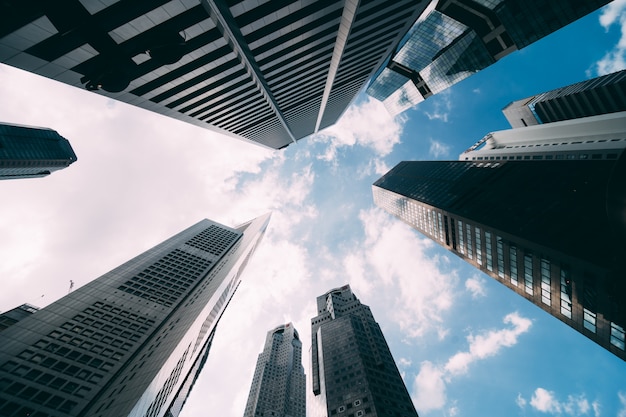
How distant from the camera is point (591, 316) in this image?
142 ft

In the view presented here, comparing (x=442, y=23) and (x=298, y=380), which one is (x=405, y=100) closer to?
(x=442, y=23)

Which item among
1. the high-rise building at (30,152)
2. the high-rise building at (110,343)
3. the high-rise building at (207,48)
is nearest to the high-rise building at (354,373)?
the high-rise building at (110,343)

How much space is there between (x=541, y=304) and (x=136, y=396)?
66965mm

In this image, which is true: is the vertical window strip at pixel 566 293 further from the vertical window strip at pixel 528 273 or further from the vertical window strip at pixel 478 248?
the vertical window strip at pixel 478 248

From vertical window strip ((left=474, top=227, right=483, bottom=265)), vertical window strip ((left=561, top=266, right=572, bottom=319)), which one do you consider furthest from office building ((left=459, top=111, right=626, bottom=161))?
vertical window strip ((left=561, top=266, right=572, bottom=319))

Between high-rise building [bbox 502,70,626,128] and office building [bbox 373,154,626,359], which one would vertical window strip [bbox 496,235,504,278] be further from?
high-rise building [bbox 502,70,626,128]

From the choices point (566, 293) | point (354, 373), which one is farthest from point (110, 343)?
point (566, 293)

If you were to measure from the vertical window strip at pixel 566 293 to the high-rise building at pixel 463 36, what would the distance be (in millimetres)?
72354

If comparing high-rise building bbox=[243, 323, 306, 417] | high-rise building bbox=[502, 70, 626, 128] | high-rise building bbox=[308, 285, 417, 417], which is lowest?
high-rise building bbox=[243, 323, 306, 417]

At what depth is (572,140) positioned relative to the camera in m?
95.9

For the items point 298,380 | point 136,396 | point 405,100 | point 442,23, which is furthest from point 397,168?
point 136,396

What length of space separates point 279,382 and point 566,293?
116 m

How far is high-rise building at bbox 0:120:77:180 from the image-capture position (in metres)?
88.2

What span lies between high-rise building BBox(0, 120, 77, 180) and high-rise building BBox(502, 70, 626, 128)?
197363mm
